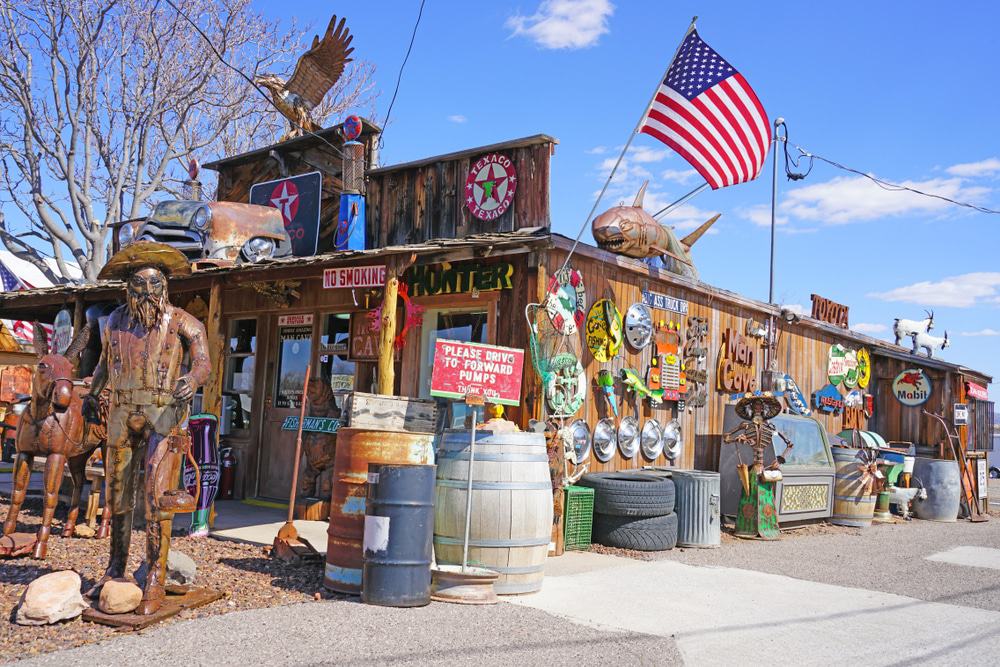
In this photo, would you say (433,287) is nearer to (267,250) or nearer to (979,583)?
(267,250)

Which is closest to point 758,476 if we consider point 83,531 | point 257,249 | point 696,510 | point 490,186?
point 696,510

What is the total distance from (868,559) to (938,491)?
552 cm

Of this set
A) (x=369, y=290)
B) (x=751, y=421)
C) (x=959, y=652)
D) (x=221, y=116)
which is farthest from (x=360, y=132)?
(x=221, y=116)

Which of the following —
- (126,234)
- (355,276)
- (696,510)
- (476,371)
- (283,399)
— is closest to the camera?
(476,371)

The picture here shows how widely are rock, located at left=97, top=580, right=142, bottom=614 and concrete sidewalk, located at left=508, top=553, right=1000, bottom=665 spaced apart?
2.49 metres

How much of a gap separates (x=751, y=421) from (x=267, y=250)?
670 cm

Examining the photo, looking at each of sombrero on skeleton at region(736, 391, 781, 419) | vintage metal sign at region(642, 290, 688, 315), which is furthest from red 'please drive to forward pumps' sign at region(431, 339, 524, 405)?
sombrero on skeleton at region(736, 391, 781, 419)

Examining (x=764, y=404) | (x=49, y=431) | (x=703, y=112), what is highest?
(x=703, y=112)

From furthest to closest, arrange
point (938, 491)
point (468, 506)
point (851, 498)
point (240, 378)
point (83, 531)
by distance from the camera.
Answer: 1. point (938, 491)
2. point (851, 498)
3. point (240, 378)
4. point (83, 531)
5. point (468, 506)

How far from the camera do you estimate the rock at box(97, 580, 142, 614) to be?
16.1 feet

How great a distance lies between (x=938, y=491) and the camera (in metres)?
13.2

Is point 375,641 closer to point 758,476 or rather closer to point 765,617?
point 765,617

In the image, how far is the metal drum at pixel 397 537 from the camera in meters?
5.50

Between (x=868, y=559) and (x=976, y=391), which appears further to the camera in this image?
(x=976, y=391)
